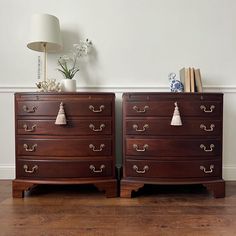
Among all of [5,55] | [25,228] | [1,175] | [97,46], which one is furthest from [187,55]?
[1,175]

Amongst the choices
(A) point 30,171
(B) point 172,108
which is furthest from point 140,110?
(A) point 30,171

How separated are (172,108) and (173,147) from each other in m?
0.30

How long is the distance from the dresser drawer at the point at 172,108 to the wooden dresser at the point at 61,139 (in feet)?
0.76

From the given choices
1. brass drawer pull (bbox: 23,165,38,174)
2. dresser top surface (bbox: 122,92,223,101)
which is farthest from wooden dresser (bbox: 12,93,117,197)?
dresser top surface (bbox: 122,92,223,101)

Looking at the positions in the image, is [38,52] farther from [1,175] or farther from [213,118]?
[213,118]

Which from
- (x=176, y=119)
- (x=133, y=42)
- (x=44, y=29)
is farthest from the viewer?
(x=133, y=42)

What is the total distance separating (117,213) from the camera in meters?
1.54

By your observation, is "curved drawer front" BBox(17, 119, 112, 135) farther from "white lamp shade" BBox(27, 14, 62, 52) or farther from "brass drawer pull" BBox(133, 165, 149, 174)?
"white lamp shade" BBox(27, 14, 62, 52)

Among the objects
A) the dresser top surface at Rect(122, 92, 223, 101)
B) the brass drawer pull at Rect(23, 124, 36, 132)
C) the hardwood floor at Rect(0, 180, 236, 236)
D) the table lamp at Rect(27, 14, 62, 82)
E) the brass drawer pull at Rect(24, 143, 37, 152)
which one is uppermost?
the table lamp at Rect(27, 14, 62, 82)

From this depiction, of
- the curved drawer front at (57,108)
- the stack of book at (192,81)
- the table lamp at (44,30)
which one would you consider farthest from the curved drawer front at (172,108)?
the table lamp at (44,30)

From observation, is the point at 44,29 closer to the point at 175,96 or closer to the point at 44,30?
the point at 44,30

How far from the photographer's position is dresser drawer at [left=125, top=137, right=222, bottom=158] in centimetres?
181

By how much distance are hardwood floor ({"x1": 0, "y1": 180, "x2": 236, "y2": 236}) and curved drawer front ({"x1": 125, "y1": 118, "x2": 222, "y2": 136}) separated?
0.51 meters

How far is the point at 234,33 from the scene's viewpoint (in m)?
2.27
